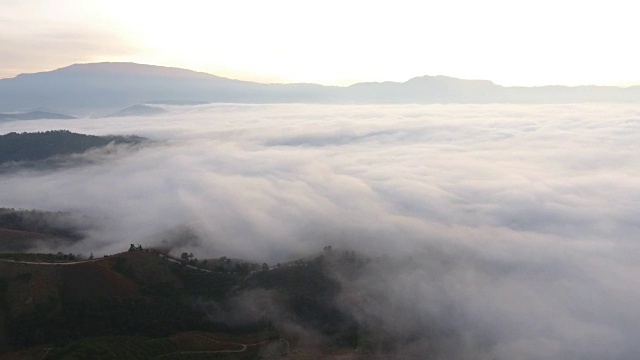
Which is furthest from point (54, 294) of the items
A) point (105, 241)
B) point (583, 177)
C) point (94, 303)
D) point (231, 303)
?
point (583, 177)

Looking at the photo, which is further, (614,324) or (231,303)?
(231,303)

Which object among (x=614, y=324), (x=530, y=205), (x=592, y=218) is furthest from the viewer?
(x=530, y=205)

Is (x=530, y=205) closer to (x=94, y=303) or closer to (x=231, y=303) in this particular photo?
(x=231, y=303)

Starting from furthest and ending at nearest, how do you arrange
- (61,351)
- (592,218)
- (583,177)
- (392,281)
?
(583,177), (592,218), (392,281), (61,351)

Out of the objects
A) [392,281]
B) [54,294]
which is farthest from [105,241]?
[392,281]

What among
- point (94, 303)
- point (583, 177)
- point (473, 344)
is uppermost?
point (583, 177)

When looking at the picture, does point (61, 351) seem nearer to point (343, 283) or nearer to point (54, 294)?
point (54, 294)

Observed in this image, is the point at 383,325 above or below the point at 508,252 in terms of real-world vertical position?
below

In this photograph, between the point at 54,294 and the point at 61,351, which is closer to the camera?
the point at 61,351

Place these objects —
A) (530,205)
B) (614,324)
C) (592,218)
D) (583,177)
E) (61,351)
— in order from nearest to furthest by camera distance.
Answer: (61,351) → (614,324) → (592,218) → (530,205) → (583,177)
